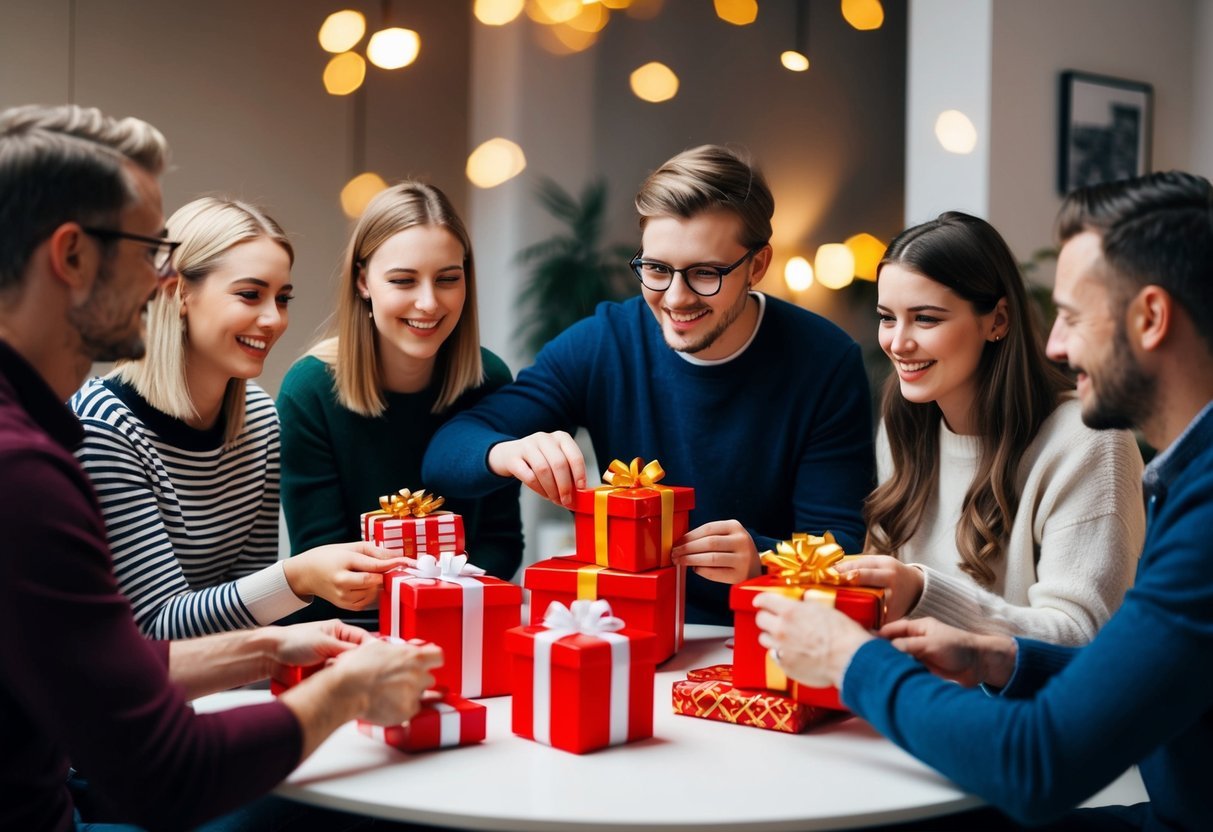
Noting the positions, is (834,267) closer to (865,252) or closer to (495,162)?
(865,252)

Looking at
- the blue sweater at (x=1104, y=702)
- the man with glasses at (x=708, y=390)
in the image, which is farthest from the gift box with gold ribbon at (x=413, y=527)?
the blue sweater at (x=1104, y=702)

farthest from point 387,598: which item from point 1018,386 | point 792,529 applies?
point 1018,386

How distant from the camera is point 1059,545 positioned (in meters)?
1.92

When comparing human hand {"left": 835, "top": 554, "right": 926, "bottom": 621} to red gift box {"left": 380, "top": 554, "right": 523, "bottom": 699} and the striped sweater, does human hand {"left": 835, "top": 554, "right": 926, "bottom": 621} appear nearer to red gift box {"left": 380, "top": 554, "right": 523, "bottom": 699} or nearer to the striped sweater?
red gift box {"left": 380, "top": 554, "right": 523, "bottom": 699}

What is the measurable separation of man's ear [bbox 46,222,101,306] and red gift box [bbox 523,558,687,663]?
0.77 metres

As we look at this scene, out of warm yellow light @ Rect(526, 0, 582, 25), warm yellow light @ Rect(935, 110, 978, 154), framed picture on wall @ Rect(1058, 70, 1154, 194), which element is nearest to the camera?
warm yellow light @ Rect(935, 110, 978, 154)

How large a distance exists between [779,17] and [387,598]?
4921mm

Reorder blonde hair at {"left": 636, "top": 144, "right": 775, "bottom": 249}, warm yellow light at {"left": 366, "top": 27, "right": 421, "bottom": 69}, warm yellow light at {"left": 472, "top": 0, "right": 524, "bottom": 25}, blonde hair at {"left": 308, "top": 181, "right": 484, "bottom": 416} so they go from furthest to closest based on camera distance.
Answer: warm yellow light at {"left": 472, "top": 0, "right": 524, "bottom": 25}, warm yellow light at {"left": 366, "top": 27, "right": 421, "bottom": 69}, blonde hair at {"left": 308, "top": 181, "right": 484, "bottom": 416}, blonde hair at {"left": 636, "top": 144, "right": 775, "bottom": 249}

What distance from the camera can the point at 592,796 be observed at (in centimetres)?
132

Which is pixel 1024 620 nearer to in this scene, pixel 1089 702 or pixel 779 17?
pixel 1089 702

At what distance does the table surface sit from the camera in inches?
49.9

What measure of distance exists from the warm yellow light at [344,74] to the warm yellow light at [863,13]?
2658 millimetres

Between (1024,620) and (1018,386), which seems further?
(1018,386)

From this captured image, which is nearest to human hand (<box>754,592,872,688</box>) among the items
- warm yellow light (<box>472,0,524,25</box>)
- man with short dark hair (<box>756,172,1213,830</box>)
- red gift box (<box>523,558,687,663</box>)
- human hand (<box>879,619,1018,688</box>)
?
man with short dark hair (<box>756,172,1213,830</box>)
